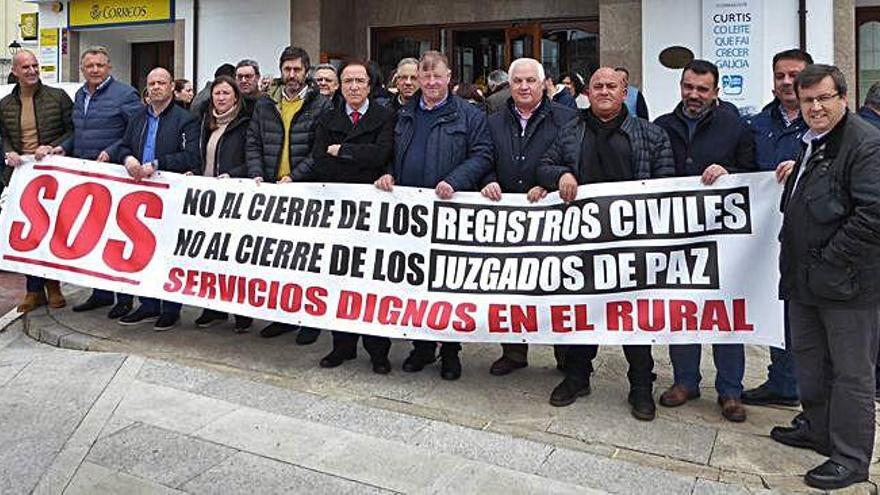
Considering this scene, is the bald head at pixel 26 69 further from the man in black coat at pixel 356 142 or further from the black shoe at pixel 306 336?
the black shoe at pixel 306 336

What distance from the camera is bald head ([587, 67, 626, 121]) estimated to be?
4531 millimetres

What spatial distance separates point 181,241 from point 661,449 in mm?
3636

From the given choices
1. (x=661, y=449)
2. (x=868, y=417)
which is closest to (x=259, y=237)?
(x=661, y=449)

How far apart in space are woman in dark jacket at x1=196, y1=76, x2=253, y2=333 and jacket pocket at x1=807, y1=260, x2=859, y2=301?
3.98 m

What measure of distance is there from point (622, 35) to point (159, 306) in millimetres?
6636

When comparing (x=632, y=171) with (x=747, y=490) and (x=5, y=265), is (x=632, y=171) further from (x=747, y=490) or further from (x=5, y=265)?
(x=5, y=265)

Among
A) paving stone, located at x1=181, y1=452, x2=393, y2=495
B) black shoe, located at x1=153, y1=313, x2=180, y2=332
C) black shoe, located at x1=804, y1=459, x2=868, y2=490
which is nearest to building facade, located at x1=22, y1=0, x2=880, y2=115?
black shoe, located at x1=153, y1=313, x2=180, y2=332

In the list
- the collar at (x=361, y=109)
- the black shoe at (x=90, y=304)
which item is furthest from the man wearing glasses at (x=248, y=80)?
the black shoe at (x=90, y=304)

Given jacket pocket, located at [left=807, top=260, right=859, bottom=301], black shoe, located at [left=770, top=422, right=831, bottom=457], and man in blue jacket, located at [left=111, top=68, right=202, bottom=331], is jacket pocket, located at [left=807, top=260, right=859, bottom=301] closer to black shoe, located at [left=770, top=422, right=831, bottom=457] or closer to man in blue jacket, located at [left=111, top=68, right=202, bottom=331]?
black shoe, located at [left=770, top=422, right=831, bottom=457]

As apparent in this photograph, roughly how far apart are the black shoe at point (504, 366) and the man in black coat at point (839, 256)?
2025 mm

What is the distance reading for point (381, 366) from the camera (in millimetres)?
5383

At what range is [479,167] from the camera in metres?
A: 5.04

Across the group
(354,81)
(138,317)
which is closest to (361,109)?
(354,81)

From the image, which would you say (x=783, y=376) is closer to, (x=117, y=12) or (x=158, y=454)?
(x=158, y=454)
